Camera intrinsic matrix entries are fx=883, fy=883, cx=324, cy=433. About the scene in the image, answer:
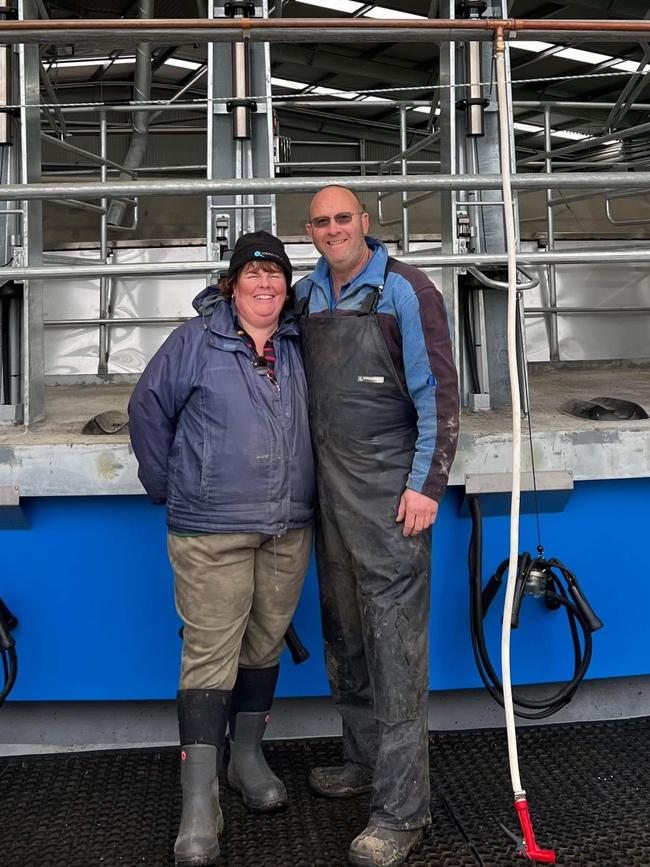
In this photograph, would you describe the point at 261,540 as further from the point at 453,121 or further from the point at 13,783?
the point at 453,121

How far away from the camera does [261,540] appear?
6.92 feet

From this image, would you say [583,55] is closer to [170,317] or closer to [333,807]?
[170,317]

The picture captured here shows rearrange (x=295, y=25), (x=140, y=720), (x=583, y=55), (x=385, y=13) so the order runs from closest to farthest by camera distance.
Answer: (x=295, y=25)
(x=140, y=720)
(x=385, y=13)
(x=583, y=55)

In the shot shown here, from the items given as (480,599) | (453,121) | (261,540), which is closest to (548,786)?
(480,599)

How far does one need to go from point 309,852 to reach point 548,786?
688 mm

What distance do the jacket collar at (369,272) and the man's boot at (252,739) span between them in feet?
3.30

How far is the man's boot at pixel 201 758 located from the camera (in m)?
2.04

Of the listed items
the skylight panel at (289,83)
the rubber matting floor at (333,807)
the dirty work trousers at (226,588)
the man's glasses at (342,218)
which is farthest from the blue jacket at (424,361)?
the skylight panel at (289,83)

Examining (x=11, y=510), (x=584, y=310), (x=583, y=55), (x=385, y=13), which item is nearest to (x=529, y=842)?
(x=11, y=510)

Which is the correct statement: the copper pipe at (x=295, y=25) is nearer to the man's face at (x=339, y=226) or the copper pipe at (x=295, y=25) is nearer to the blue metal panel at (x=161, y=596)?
the man's face at (x=339, y=226)

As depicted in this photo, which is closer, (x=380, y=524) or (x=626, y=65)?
(x=380, y=524)

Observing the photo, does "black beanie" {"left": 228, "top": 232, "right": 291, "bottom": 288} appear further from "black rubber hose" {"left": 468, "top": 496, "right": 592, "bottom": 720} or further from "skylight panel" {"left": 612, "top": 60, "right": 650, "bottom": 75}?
"skylight panel" {"left": 612, "top": 60, "right": 650, "bottom": 75}

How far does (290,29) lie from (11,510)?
56.6 inches

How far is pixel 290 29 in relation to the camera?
2129 mm
